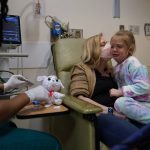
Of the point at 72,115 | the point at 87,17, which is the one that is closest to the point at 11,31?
the point at 72,115

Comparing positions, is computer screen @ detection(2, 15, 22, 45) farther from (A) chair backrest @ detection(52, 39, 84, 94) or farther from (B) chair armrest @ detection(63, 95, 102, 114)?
(B) chair armrest @ detection(63, 95, 102, 114)

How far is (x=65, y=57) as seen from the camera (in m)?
2.12

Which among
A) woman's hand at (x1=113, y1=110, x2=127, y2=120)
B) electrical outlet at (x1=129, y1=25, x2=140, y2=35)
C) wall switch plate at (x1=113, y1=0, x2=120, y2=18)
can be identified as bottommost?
woman's hand at (x1=113, y1=110, x2=127, y2=120)

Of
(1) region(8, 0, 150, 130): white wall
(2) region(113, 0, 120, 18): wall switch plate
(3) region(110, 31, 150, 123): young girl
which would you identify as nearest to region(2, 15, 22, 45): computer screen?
(1) region(8, 0, 150, 130): white wall

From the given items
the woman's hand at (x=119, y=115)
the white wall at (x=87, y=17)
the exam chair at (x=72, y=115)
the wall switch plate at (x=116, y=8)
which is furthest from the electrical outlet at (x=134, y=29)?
the woman's hand at (x=119, y=115)

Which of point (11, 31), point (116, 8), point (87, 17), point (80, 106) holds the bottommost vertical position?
point (80, 106)

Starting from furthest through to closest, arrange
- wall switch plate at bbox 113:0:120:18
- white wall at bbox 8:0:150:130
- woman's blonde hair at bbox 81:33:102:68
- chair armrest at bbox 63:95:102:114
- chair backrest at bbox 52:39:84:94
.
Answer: wall switch plate at bbox 113:0:120:18 < white wall at bbox 8:0:150:130 < chair backrest at bbox 52:39:84:94 < woman's blonde hair at bbox 81:33:102:68 < chair armrest at bbox 63:95:102:114

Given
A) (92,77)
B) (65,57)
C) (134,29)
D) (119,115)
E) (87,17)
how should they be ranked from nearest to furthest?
(119,115) → (92,77) → (65,57) → (87,17) → (134,29)

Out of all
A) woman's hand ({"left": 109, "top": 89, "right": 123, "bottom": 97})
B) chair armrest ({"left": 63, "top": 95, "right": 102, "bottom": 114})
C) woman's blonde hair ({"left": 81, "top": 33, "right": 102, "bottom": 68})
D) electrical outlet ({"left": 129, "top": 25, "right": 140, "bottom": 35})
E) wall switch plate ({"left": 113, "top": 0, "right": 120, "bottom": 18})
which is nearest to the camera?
chair armrest ({"left": 63, "top": 95, "right": 102, "bottom": 114})

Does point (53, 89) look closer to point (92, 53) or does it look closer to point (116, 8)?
point (92, 53)

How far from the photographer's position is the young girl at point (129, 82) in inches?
63.9

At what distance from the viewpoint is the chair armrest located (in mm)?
1446

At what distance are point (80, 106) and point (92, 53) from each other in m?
0.56

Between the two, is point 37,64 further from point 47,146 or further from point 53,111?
point 47,146
